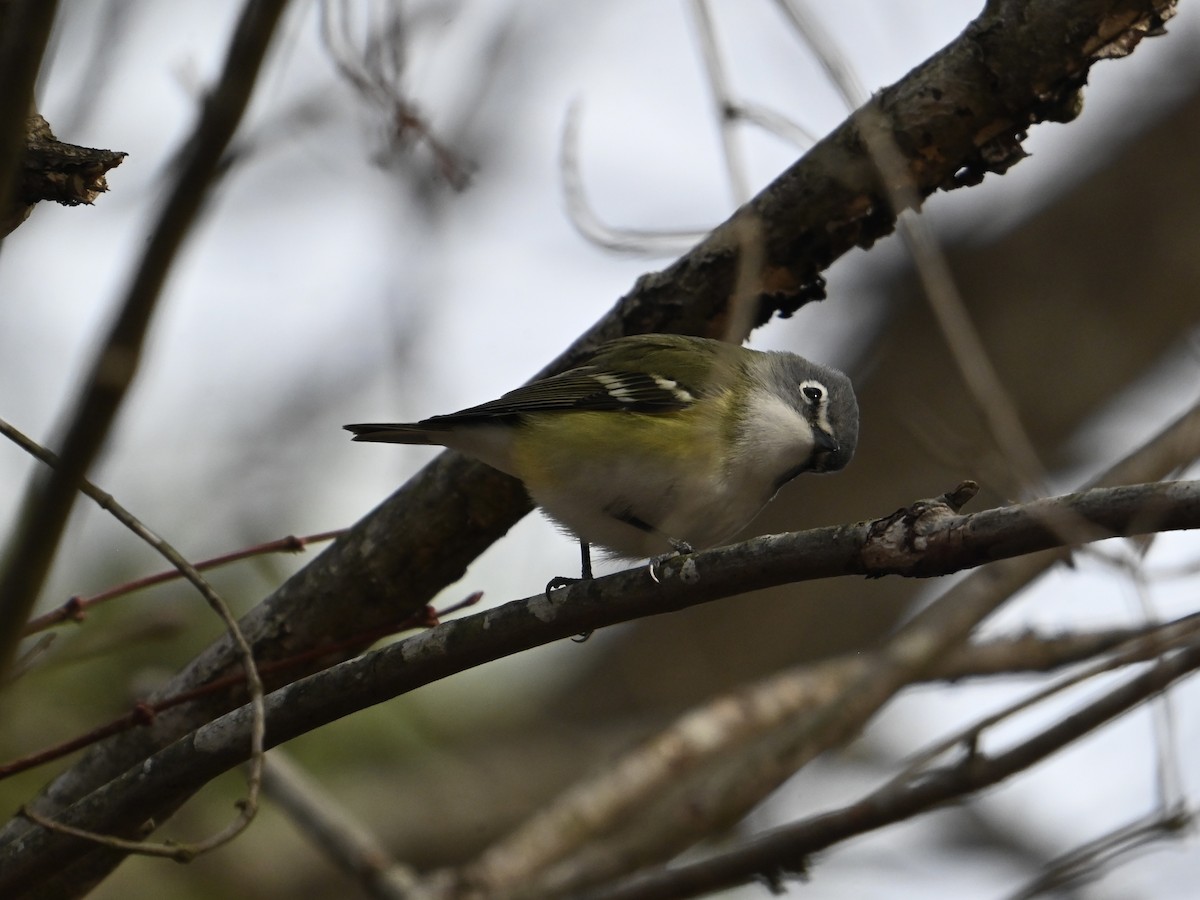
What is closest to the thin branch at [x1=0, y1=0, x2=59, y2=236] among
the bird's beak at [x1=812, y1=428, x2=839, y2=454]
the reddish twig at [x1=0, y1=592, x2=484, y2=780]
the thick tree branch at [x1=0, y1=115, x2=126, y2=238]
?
the thick tree branch at [x1=0, y1=115, x2=126, y2=238]

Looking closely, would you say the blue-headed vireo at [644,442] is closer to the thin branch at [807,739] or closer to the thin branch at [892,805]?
the thin branch at [807,739]

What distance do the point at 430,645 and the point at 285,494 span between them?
6.21 meters

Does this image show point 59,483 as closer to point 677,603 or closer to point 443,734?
point 677,603

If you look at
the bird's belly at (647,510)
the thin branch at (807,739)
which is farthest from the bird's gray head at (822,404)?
the thin branch at (807,739)

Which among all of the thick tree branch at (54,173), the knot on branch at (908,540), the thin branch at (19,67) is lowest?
the knot on branch at (908,540)

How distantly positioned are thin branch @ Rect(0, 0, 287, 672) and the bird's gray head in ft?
9.09

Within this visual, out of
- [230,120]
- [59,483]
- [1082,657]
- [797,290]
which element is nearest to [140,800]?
[59,483]

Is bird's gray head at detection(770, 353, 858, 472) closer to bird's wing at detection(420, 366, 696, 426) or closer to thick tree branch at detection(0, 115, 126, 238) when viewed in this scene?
bird's wing at detection(420, 366, 696, 426)

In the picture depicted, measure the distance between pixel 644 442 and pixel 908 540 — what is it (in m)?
1.87

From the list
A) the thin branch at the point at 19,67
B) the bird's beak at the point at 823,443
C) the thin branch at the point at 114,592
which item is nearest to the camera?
the thin branch at the point at 19,67

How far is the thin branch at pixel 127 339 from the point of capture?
1926 mm

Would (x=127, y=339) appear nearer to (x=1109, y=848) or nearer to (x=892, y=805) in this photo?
(x=892, y=805)

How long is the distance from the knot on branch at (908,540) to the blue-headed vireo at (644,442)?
167cm

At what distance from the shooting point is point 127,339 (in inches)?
77.2
